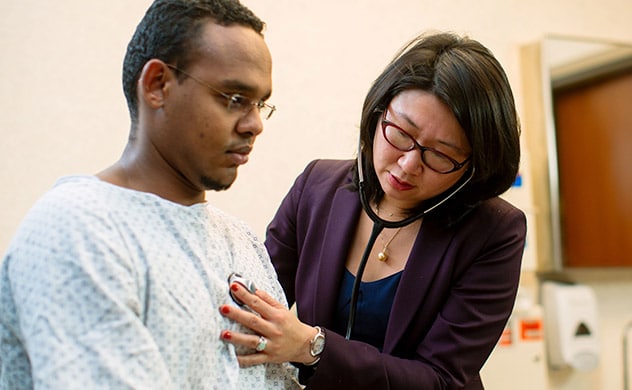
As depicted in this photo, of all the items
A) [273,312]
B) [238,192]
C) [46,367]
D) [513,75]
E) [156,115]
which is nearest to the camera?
[46,367]

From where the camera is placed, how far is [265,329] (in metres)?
1.02

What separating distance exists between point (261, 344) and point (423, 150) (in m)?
0.49

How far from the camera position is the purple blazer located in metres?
1.34

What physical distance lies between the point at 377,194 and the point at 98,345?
0.84 meters

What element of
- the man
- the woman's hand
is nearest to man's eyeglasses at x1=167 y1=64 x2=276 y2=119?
the man

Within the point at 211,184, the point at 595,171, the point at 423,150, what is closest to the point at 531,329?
the point at 595,171

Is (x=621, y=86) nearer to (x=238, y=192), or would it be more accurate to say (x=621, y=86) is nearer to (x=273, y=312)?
(x=238, y=192)

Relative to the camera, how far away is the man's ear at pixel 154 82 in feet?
3.00

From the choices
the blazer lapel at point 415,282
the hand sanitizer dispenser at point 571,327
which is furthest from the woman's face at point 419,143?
the hand sanitizer dispenser at point 571,327

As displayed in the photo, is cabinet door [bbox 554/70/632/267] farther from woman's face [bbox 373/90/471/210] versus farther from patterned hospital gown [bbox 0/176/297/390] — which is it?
patterned hospital gown [bbox 0/176/297/390]

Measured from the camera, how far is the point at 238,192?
2018mm

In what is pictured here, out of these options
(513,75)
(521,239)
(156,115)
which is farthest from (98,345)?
(513,75)

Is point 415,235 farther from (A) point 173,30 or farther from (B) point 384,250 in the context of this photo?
(A) point 173,30

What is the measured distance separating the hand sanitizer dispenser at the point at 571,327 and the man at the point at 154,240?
1.77 metres
